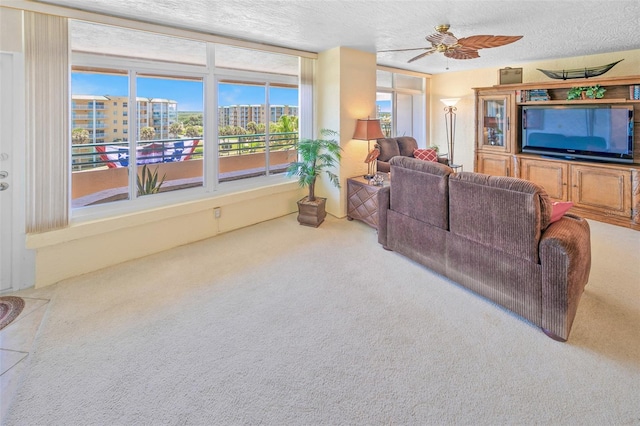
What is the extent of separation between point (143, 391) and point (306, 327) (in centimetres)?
101

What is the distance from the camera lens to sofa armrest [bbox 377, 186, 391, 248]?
356 centimetres

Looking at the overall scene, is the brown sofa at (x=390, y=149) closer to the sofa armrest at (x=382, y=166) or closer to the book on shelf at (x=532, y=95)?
the sofa armrest at (x=382, y=166)

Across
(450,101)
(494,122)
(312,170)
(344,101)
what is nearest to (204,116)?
(312,170)

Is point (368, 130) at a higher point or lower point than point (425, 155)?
higher

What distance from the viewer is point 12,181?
279 centimetres

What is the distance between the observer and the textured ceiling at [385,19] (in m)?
2.96

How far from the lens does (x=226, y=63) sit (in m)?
4.17

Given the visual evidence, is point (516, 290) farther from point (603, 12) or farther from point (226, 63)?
point (226, 63)

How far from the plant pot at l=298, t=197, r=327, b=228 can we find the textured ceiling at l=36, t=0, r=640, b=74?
2.06 metres

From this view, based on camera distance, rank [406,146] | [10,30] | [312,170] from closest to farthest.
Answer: [10,30], [312,170], [406,146]

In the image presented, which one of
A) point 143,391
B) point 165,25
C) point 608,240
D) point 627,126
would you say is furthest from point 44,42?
point 627,126

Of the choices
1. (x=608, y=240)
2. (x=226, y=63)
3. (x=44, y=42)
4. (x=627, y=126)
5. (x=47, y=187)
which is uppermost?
(x=226, y=63)

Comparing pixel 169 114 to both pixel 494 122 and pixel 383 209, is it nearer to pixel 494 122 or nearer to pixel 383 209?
pixel 383 209

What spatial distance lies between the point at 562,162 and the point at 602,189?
2.10ft
